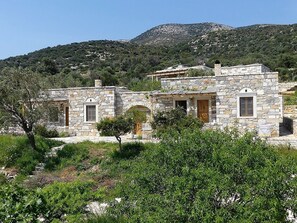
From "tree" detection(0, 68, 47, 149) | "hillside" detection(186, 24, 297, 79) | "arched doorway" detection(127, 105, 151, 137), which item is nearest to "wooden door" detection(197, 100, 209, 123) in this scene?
"arched doorway" detection(127, 105, 151, 137)

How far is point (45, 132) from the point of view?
2427cm

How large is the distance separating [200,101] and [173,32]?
254ft

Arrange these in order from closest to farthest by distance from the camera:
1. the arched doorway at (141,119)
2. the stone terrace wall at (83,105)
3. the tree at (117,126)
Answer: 1. the tree at (117,126)
2. the arched doorway at (141,119)
3. the stone terrace wall at (83,105)

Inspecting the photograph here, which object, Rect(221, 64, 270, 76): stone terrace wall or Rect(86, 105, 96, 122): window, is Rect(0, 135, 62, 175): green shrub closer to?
Rect(86, 105, 96, 122): window

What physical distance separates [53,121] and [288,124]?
50.2 feet

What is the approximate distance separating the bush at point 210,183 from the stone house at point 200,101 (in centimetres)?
1391

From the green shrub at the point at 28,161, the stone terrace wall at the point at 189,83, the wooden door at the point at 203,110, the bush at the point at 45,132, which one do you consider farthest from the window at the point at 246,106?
the bush at the point at 45,132

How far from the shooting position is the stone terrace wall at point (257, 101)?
19.8 meters

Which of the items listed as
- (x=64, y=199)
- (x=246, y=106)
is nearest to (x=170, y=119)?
(x=246, y=106)

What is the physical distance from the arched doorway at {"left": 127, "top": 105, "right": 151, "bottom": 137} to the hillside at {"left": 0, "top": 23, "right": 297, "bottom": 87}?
17.2 meters

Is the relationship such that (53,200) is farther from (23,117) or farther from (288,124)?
(288,124)

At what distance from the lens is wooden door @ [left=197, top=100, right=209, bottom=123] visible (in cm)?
2186

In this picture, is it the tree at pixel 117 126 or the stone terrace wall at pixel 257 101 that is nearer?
the tree at pixel 117 126

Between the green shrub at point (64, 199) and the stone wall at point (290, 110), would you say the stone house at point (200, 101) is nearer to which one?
the stone wall at point (290, 110)
